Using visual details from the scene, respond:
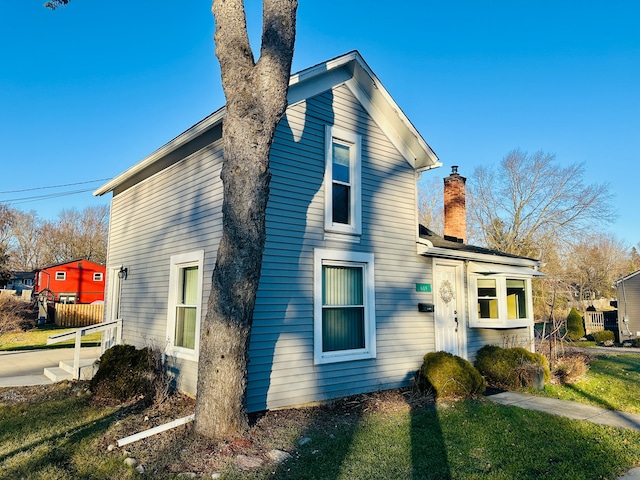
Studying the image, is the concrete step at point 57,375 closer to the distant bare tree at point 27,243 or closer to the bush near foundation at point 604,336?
the bush near foundation at point 604,336

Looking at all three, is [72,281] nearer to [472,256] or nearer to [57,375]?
[57,375]

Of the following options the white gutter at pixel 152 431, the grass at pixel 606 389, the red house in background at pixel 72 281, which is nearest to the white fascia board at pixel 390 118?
the grass at pixel 606 389

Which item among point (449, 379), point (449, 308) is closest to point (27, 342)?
point (449, 308)

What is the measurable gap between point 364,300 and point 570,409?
376 centimetres

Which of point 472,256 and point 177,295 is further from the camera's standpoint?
point 472,256

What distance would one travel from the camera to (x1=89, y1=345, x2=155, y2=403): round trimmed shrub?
685cm

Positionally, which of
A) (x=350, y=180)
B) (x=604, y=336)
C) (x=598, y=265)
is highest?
(x=598, y=265)

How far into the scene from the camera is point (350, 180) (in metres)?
8.15

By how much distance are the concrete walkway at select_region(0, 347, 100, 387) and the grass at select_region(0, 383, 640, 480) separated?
209cm

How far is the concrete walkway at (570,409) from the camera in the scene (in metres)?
6.29

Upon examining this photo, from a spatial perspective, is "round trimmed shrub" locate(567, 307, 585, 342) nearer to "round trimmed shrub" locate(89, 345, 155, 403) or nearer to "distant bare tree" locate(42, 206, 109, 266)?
"round trimmed shrub" locate(89, 345, 155, 403)

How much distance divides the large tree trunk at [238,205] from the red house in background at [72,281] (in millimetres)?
33155

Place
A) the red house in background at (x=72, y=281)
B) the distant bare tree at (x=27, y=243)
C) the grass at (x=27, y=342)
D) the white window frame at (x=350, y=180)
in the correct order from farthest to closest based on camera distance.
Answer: the distant bare tree at (x=27, y=243), the red house in background at (x=72, y=281), the grass at (x=27, y=342), the white window frame at (x=350, y=180)

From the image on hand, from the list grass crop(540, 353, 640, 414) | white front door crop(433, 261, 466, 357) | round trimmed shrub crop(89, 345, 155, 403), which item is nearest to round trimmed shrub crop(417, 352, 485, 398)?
white front door crop(433, 261, 466, 357)
